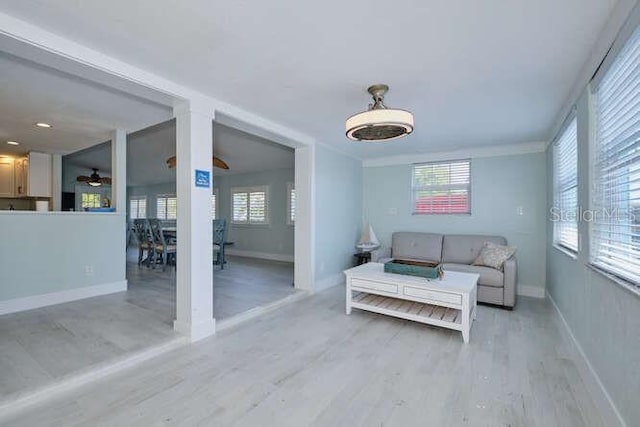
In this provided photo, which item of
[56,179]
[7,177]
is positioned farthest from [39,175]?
[7,177]

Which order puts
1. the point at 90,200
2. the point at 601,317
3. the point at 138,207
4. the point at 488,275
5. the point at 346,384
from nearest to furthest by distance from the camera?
1. the point at 601,317
2. the point at 346,384
3. the point at 488,275
4. the point at 90,200
5. the point at 138,207

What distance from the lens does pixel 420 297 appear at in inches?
113

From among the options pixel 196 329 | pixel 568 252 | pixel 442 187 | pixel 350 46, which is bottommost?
pixel 196 329

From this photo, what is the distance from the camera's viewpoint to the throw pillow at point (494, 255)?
3662 millimetres

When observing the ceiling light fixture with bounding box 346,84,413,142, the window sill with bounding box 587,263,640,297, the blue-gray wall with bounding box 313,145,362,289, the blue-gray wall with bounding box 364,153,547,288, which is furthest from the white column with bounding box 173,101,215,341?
the blue-gray wall with bounding box 364,153,547,288

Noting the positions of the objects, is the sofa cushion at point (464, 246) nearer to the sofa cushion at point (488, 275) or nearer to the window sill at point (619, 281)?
the sofa cushion at point (488, 275)

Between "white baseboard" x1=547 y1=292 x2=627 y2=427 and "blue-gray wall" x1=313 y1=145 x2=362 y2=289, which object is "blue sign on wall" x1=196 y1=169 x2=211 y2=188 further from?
"white baseboard" x1=547 y1=292 x2=627 y2=427

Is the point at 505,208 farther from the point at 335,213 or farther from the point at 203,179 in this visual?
the point at 203,179

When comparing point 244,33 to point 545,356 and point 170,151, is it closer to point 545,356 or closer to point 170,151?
point 545,356

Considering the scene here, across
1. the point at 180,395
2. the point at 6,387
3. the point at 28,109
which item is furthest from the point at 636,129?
the point at 28,109

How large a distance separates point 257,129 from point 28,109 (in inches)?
94.6

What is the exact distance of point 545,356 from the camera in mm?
2359

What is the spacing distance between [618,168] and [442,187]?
10.4ft

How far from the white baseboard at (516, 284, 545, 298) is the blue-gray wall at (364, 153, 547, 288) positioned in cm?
5
